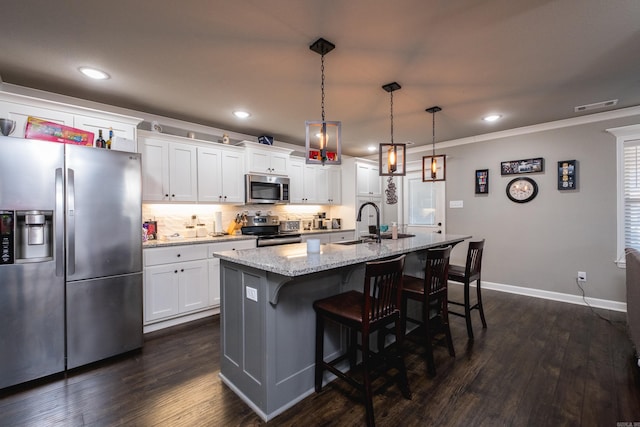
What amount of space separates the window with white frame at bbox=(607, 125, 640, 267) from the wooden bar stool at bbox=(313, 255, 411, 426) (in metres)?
3.68

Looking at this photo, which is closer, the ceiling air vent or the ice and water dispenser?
the ice and water dispenser

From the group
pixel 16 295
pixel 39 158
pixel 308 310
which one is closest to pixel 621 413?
pixel 308 310

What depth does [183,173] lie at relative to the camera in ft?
12.0

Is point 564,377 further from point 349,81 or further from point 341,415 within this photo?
point 349,81

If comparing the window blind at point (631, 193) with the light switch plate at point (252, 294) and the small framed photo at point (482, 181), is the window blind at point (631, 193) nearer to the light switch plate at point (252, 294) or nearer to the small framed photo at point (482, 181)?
the small framed photo at point (482, 181)

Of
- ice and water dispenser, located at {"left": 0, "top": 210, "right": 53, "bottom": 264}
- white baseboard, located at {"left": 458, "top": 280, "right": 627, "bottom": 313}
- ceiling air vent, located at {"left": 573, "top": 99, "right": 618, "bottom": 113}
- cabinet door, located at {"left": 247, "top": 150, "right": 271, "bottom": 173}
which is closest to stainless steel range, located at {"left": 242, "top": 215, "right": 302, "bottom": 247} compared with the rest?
cabinet door, located at {"left": 247, "top": 150, "right": 271, "bottom": 173}

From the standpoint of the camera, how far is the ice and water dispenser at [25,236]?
210cm

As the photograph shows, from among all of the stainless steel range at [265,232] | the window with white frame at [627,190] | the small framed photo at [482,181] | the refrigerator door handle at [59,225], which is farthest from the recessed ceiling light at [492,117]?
the refrigerator door handle at [59,225]

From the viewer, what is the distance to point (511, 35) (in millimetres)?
2023

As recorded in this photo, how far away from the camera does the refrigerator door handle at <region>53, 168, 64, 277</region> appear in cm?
226

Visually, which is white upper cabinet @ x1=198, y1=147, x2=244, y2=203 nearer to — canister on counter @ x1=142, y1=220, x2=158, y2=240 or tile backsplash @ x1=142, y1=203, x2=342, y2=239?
tile backsplash @ x1=142, y1=203, x2=342, y2=239

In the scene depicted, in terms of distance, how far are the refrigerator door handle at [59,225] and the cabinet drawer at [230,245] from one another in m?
1.43

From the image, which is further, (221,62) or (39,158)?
(221,62)

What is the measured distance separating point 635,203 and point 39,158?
20.6ft
